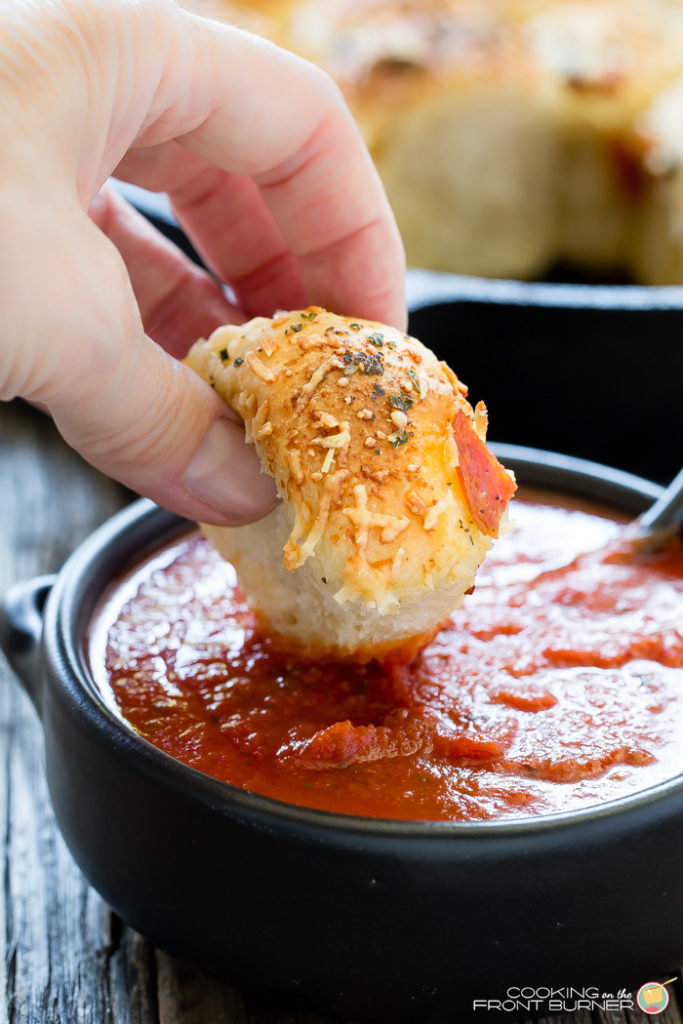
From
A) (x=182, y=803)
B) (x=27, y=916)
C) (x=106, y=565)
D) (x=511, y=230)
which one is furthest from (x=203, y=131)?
(x=511, y=230)

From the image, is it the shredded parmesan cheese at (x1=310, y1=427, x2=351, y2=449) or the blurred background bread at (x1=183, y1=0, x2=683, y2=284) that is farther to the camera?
the blurred background bread at (x1=183, y1=0, x2=683, y2=284)

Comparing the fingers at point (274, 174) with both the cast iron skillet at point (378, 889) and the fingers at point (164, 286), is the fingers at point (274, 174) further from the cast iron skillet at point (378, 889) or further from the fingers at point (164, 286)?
the cast iron skillet at point (378, 889)

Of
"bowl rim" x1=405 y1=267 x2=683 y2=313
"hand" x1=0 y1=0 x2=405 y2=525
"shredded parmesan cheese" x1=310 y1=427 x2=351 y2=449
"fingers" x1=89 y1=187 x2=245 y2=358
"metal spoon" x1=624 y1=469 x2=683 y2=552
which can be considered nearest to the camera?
"hand" x1=0 y1=0 x2=405 y2=525

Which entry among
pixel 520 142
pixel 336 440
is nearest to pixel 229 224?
pixel 336 440

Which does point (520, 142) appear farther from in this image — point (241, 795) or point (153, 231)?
point (241, 795)

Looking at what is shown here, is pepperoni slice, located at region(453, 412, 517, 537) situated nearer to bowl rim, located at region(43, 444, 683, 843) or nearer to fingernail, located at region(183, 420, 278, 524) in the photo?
fingernail, located at region(183, 420, 278, 524)

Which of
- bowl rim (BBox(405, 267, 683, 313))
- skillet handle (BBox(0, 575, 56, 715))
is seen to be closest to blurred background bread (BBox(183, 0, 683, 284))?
bowl rim (BBox(405, 267, 683, 313))

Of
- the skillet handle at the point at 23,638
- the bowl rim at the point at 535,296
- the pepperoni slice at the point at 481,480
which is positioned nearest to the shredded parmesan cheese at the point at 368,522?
the pepperoni slice at the point at 481,480
